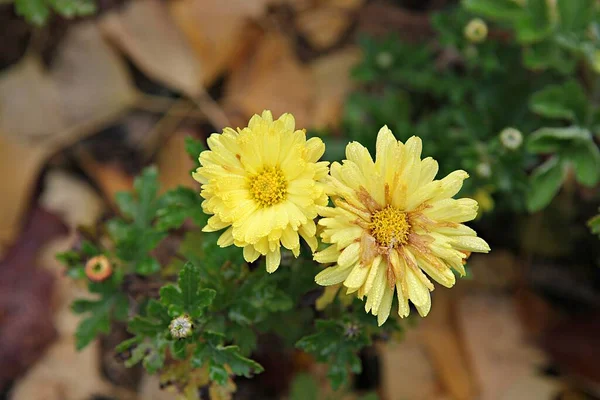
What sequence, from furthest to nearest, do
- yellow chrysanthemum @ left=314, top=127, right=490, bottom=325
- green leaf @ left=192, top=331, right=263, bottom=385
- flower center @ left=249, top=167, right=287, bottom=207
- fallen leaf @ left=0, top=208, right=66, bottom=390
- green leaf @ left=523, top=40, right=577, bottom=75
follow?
fallen leaf @ left=0, top=208, right=66, bottom=390
green leaf @ left=523, top=40, right=577, bottom=75
green leaf @ left=192, top=331, right=263, bottom=385
flower center @ left=249, top=167, right=287, bottom=207
yellow chrysanthemum @ left=314, top=127, right=490, bottom=325

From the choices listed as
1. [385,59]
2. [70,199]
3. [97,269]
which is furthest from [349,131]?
[70,199]

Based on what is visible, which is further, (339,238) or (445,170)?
(445,170)

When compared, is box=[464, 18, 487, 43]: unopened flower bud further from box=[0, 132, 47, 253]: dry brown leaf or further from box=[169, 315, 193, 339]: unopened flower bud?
box=[0, 132, 47, 253]: dry brown leaf

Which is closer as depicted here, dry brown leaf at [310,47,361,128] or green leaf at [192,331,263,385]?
green leaf at [192,331,263,385]

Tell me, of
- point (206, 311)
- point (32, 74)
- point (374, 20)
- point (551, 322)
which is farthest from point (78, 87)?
point (551, 322)

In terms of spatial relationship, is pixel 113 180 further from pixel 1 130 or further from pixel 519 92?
pixel 519 92

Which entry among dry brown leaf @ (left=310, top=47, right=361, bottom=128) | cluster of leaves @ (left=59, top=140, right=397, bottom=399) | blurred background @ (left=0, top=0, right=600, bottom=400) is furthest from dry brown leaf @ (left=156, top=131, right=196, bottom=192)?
cluster of leaves @ (left=59, top=140, right=397, bottom=399)
